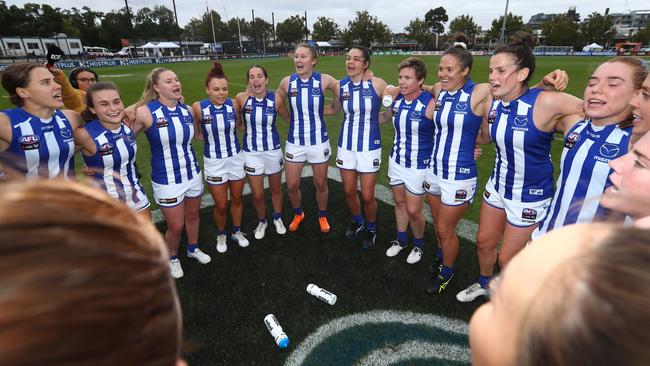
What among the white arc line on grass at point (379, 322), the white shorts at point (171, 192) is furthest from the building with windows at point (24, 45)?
the white arc line on grass at point (379, 322)

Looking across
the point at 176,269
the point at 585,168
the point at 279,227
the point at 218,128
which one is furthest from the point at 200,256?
the point at 585,168

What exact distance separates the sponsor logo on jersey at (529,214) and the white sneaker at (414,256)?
1.54 meters

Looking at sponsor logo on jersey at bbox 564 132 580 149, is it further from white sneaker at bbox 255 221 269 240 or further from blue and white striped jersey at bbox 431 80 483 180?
white sneaker at bbox 255 221 269 240

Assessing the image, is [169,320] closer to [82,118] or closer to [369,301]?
[369,301]

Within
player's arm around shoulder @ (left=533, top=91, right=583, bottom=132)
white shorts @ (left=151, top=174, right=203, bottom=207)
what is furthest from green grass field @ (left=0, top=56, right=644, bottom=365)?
white shorts @ (left=151, top=174, right=203, bottom=207)

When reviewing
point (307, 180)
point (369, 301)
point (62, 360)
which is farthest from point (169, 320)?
→ point (307, 180)

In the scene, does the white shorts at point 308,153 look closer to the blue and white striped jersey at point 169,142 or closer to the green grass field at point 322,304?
the green grass field at point 322,304

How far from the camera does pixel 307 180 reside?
7266mm

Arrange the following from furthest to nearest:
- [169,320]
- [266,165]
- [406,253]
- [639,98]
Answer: [266,165], [406,253], [639,98], [169,320]

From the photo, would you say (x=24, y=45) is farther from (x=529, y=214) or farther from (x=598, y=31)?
(x=598, y=31)

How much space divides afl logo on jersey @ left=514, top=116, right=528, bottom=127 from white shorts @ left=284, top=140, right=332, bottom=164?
273 cm

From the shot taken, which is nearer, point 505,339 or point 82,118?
point 505,339

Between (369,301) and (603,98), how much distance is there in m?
2.89

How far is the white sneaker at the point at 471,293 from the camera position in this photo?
12.5ft
